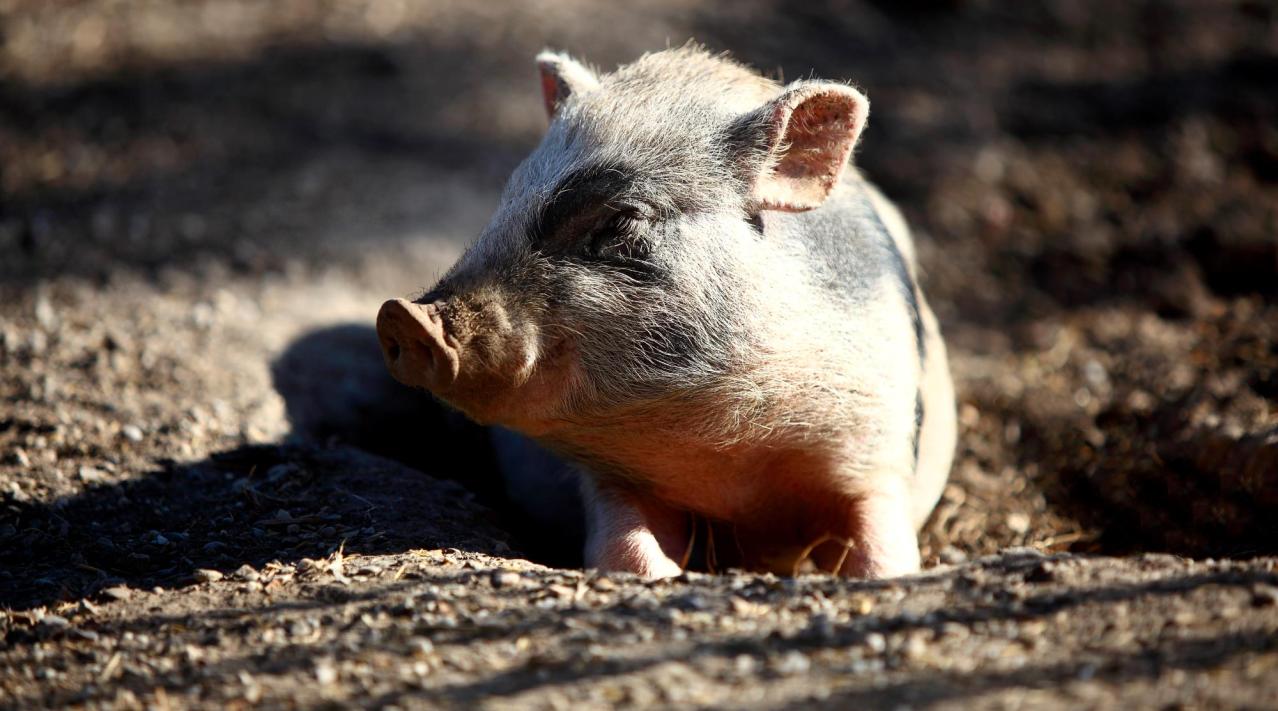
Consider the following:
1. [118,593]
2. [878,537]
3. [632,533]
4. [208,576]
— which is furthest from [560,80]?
[118,593]

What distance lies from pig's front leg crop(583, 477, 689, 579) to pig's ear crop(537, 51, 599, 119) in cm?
151

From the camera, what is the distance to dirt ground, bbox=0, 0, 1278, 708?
314 centimetres

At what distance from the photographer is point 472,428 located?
6363mm

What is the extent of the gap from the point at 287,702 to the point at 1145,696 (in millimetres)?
2027

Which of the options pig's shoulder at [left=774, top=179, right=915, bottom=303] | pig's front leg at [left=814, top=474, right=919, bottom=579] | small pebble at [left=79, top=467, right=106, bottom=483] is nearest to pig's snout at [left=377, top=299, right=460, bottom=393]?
pig's shoulder at [left=774, top=179, right=915, bottom=303]

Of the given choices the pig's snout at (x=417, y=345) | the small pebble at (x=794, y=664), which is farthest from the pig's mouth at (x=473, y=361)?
the small pebble at (x=794, y=664)

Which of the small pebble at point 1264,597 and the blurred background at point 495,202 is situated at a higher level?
the blurred background at point 495,202

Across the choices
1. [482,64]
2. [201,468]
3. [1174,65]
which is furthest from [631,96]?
[1174,65]

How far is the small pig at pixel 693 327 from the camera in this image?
4000 millimetres

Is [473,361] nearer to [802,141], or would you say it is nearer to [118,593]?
[118,593]

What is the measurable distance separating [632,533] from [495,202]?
3932 millimetres

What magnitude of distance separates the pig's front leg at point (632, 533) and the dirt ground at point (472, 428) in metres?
0.31

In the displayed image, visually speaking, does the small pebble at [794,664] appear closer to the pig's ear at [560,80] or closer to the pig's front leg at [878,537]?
the pig's front leg at [878,537]

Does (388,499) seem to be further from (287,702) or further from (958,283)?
(958,283)
